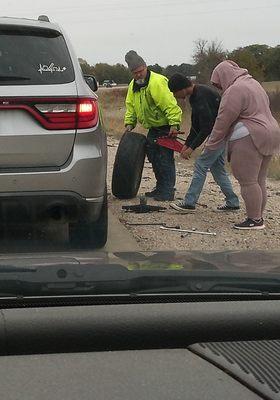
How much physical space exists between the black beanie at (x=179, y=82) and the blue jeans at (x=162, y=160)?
A: 911 millimetres

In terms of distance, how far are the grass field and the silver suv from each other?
858cm

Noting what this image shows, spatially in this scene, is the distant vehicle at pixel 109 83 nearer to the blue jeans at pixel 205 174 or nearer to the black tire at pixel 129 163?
the black tire at pixel 129 163

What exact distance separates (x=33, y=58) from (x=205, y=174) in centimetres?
339

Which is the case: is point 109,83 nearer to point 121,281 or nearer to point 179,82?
point 179,82

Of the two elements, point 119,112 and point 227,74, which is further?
point 119,112

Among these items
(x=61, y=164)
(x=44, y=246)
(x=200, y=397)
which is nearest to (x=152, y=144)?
(x=44, y=246)

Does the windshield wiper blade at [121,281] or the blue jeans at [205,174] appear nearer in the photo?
the windshield wiper blade at [121,281]

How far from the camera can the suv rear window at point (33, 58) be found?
228 inches

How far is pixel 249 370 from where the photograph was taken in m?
2.22

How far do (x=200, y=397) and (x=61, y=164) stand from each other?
3.92 meters

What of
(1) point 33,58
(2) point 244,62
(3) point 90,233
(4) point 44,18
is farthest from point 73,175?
(2) point 244,62

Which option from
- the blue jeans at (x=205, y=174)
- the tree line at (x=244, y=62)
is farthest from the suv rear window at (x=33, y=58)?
the tree line at (x=244, y=62)

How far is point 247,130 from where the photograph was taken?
7727 millimetres

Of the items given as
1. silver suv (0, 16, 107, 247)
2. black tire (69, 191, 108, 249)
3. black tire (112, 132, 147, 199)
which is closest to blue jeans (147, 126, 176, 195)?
black tire (112, 132, 147, 199)
